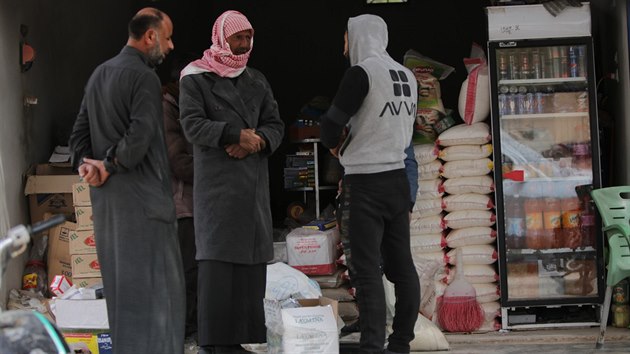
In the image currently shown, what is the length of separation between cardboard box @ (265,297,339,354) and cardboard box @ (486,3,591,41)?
255 cm

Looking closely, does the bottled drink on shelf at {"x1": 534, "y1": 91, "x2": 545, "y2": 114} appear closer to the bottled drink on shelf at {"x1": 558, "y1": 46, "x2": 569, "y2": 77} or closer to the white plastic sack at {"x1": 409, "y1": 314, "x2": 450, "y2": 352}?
the bottled drink on shelf at {"x1": 558, "y1": 46, "x2": 569, "y2": 77}

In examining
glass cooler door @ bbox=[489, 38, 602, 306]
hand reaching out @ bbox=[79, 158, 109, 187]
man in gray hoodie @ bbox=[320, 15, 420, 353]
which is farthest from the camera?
glass cooler door @ bbox=[489, 38, 602, 306]

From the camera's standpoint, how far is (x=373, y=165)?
511cm

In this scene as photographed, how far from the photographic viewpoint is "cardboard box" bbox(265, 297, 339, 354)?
511cm

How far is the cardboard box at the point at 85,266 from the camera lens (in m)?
6.49

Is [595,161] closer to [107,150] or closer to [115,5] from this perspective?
[107,150]

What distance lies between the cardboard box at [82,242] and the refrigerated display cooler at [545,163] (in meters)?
2.84

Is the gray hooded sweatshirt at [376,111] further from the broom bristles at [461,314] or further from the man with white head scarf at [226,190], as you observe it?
the broom bristles at [461,314]

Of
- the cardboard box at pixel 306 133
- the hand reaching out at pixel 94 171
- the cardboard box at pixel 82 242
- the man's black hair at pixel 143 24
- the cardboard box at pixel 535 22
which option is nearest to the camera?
the hand reaching out at pixel 94 171

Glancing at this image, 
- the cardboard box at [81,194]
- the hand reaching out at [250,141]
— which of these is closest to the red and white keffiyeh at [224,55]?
the hand reaching out at [250,141]

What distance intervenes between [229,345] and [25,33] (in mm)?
3167

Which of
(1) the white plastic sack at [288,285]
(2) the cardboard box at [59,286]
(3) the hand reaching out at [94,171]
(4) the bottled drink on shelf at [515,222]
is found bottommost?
(1) the white plastic sack at [288,285]

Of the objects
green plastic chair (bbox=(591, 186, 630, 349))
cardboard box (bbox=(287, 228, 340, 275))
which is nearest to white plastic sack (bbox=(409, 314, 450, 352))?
cardboard box (bbox=(287, 228, 340, 275))

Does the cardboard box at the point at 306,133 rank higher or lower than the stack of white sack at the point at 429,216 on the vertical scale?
higher
